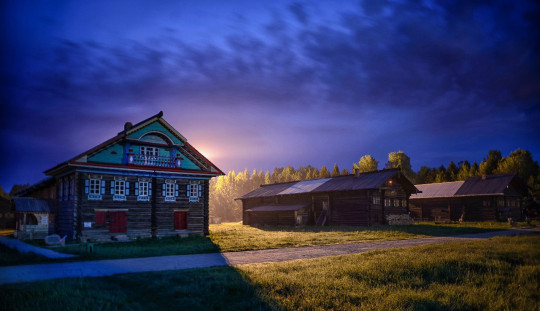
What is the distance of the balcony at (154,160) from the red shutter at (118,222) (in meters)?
4.45

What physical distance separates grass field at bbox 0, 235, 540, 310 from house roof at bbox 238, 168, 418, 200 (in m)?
31.0

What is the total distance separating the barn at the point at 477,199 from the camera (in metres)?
54.0

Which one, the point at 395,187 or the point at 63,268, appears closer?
the point at 63,268

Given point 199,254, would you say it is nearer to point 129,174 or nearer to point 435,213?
point 129,174

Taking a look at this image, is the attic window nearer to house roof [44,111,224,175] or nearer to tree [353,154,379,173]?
house roof [44,111,224,175]

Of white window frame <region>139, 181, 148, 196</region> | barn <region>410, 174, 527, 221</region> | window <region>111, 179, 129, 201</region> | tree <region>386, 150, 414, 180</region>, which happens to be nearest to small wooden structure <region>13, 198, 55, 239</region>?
window <region>111, 179, 129, 201</region>

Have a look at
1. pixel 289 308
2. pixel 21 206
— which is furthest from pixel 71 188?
pixel 289 308

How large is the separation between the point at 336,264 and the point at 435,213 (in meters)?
55.1

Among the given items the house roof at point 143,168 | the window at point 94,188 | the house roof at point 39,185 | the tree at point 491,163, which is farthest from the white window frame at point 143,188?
the tree at point 491,163

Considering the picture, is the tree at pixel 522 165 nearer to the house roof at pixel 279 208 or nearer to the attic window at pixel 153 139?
the house roof at pixel 279 208

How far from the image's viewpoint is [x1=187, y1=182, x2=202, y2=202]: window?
1361 inches

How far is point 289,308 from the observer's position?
9.12m

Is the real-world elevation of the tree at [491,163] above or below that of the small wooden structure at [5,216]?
above

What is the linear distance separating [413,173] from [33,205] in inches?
3720
